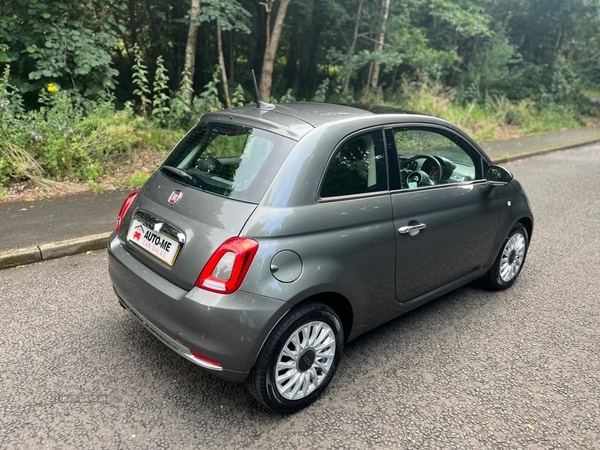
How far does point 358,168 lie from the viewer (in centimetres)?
283

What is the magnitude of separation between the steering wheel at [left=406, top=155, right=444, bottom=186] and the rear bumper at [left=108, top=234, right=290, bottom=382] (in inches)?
59.7

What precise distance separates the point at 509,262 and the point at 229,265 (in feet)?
9.83

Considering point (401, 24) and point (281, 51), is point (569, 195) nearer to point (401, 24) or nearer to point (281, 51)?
point (401, 24)

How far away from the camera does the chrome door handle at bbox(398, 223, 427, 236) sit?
9.73ft

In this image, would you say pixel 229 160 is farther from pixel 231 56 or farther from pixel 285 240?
pixel 231 56

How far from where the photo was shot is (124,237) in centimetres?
296

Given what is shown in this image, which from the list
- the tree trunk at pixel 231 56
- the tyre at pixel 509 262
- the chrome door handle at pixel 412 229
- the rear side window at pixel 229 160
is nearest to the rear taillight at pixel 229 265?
the rear side window at pixel 229 160

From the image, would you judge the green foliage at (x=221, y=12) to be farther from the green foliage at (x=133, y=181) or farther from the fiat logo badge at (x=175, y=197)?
the fiat logo badge at (x=175, y=197)

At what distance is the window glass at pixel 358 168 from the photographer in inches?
105

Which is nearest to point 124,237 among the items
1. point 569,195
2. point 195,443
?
point 195,443

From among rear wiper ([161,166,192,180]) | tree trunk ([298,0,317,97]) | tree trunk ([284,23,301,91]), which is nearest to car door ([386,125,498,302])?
rear wiper ([161,166,192,180])

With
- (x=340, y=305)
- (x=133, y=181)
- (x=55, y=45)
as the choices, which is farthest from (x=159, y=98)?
(x=340, y=305)

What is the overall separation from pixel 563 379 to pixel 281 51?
1514 centimetres

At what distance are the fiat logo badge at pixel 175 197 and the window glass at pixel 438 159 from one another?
163cm
